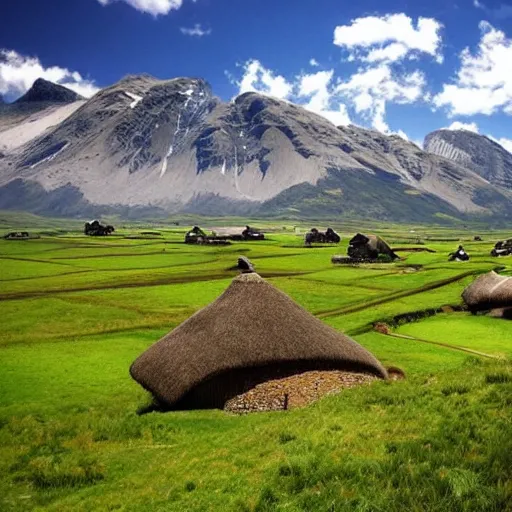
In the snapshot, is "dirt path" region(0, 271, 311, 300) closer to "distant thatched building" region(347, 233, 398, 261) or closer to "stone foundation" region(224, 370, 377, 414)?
"distant thatched building" region(347, 233, 398, 261)

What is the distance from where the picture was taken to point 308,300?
5775 centimetres

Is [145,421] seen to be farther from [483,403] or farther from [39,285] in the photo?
[39,285]

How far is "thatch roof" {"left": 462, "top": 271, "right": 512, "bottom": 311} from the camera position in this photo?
1905 inches

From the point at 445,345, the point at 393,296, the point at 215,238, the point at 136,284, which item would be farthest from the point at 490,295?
the point at 215,238

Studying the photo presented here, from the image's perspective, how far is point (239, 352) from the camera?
24.9m

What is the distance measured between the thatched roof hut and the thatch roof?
2562 cm

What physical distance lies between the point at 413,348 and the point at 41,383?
2364 cm

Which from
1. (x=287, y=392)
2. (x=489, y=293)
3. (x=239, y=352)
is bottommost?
(x=287, y=392)

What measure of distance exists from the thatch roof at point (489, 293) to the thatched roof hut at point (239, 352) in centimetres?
2562

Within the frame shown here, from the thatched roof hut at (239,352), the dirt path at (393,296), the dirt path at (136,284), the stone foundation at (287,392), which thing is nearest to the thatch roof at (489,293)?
the dirt path at (393,296)

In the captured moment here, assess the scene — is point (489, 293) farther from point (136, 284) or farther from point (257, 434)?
point (136, 284)

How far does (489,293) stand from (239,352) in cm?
3277

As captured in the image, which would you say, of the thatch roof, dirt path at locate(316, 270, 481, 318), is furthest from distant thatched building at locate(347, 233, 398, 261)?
the thatch roof

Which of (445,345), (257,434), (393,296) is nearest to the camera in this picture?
(257,434)
